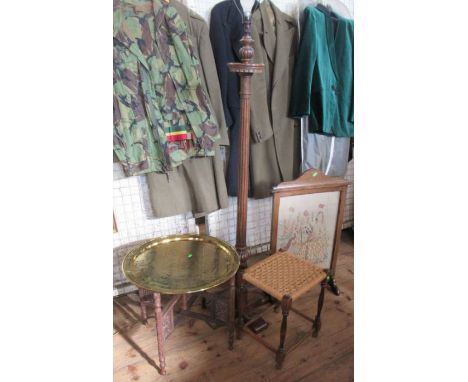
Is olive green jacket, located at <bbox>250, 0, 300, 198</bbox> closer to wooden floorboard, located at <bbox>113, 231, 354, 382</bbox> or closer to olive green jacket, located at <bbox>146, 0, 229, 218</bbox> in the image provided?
olive green jacket, located at <bbox>146, 0, 229, 218</bbox>

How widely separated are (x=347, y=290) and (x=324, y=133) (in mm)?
987

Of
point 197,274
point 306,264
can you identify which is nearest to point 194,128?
point 197,274

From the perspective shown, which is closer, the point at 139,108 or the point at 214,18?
the point at 139,108

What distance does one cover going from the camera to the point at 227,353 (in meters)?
1.56

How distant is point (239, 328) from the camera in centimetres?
164

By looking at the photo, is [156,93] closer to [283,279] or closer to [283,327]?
[283,279]

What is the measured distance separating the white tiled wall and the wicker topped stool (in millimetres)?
566

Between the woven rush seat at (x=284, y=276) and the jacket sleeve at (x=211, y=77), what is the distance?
0.69 metres

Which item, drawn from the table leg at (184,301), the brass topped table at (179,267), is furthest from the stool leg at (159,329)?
the table leg at (184,301)

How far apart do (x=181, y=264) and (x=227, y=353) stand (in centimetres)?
53

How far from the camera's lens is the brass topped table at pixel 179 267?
1269 millimetres

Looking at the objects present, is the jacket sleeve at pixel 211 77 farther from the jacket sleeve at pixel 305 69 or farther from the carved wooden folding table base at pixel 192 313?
the carved wooden folding table base at pixel 192 313

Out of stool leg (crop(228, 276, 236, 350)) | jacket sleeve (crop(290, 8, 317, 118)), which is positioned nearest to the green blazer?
jacket sleeve (crop(290, 8, 317, 118))
